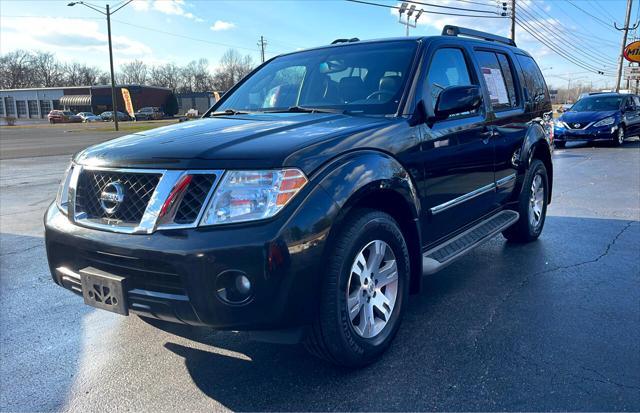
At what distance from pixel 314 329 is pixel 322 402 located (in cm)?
39

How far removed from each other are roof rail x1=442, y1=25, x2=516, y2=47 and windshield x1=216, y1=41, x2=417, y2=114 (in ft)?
2.91

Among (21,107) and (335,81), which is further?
(21,107)

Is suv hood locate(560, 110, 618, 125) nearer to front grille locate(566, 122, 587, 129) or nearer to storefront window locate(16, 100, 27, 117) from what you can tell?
front grille locate(566, 122, 587, 129)

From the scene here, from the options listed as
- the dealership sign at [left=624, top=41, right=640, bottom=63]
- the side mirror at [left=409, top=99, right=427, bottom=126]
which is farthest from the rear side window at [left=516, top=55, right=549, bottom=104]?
the dealership sign at [left=624, top=41, right=640, bottom=63]

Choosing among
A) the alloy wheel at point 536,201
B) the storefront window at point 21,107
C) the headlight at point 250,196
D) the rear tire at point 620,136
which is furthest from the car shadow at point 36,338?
the storefront window at point 21,107

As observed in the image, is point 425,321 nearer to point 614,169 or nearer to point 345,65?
point 345,65

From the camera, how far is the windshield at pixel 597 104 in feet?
54.5

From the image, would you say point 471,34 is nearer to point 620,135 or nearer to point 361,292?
point 361,292

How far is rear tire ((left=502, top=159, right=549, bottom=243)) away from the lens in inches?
204

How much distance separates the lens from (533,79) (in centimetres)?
565

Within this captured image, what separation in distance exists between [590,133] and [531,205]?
1272 cm

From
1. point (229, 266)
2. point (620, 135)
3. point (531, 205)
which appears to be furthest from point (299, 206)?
point (620, 135)

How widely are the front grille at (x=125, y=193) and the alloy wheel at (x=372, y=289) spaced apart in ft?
3.70

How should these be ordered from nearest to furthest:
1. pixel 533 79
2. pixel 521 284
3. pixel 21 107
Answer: pixel 521 284
pixel 533 79
pixel 21 107
